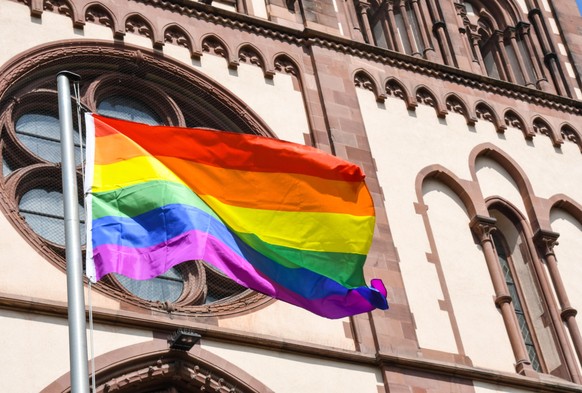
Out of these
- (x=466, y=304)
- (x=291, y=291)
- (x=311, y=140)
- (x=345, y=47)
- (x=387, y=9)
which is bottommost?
(x=291, y=291)

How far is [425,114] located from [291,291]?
788cm

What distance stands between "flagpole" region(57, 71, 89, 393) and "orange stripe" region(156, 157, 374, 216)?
1858 mm

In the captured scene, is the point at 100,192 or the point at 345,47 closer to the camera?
the point at 100,192

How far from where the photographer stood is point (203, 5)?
20.7 metres

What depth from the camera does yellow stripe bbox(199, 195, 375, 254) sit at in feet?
48.1

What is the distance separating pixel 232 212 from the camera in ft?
48.1

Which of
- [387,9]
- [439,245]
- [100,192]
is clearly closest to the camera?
[100,192]

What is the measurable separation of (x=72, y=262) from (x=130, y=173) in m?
2.27

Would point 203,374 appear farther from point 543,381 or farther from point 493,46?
point 493,46

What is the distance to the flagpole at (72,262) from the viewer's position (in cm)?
1095

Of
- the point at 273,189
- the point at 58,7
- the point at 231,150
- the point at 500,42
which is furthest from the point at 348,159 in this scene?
the point at 500,42

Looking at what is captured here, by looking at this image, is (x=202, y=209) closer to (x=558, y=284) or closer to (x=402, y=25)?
(x=558, y=284)

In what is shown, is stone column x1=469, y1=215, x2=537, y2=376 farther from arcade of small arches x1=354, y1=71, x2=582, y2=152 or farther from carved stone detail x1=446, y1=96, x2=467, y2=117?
carved stone detail x1=446, y1=96, x2=467, y2=117

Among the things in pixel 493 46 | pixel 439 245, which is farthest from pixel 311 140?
pixel 493 46
